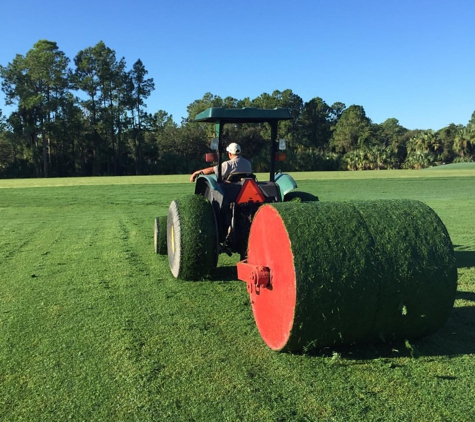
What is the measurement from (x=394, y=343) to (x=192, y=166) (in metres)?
60.8

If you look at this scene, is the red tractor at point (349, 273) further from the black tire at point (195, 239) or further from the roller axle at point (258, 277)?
the black tire at point (195, 239)

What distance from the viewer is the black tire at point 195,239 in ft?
17.5

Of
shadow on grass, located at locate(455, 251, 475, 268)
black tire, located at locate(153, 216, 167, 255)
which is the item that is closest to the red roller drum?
shadow on grass, located at locate(455, 251, 475, 268)

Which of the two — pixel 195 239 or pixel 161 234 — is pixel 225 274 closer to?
pixel 195 239

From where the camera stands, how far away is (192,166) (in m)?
63.6

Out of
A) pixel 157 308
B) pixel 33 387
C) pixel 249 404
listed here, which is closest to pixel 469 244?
pixel 157 308

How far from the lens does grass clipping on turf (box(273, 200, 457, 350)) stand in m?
3.27

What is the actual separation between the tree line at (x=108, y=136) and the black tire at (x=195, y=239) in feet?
134

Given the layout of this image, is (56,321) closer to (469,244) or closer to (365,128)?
(469,244)

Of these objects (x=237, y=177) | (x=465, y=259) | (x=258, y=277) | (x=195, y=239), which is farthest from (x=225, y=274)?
(x=465, y=259)

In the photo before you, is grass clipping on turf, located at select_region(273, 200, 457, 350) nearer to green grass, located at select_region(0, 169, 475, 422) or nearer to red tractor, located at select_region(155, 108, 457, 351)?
red tractor, located at select_region(155, 108, 457, 351)

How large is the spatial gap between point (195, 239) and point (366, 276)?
8.03 feet

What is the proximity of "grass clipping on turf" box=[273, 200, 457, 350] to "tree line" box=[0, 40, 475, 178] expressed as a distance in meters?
42.9

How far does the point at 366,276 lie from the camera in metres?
3.30
